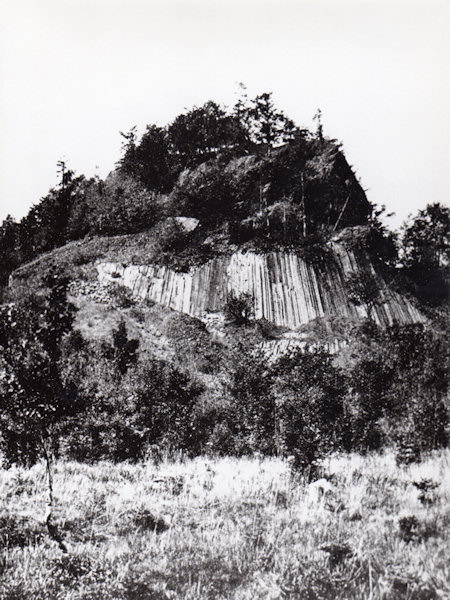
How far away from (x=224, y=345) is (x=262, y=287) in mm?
4504

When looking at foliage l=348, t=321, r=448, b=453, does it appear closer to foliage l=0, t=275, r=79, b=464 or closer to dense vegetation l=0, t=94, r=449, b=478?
dense vegetation l=0, t=94, r=449, b=478

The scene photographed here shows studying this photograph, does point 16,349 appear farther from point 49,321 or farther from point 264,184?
point 264,184

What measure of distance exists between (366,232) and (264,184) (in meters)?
7.95

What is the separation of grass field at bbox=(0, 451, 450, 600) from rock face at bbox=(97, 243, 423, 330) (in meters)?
13.9

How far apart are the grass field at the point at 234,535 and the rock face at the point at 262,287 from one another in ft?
45.6

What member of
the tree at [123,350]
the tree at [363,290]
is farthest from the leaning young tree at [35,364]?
the tree at [363,290]

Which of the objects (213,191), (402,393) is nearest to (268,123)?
(213,191)

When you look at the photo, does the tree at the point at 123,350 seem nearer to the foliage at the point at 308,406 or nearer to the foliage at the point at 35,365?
the foliage at the point at 308,406

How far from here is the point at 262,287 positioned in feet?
81.1

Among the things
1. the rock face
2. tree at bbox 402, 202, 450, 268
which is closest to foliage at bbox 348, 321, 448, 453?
the rock face

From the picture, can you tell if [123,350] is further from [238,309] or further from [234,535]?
[234,535]

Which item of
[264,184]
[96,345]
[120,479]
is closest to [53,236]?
[96,345]

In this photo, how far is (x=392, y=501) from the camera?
27.2ft

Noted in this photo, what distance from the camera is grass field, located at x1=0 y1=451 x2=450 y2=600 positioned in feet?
21.2
